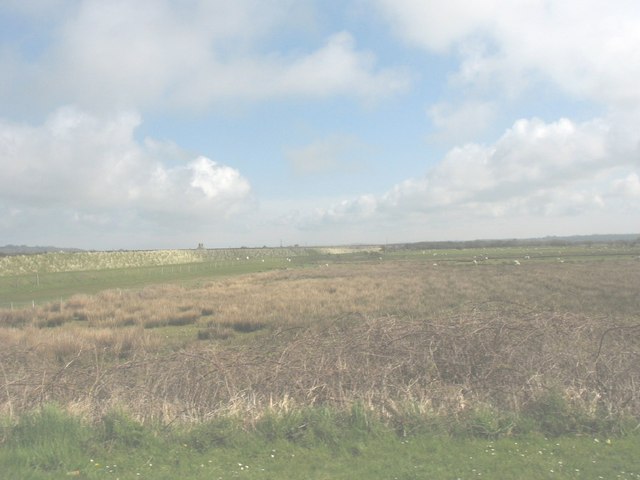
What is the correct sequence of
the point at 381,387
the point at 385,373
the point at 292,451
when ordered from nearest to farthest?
the point at 292,451 < the point at 381,387 < the point at 385,373

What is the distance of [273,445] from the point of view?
19.0 feet

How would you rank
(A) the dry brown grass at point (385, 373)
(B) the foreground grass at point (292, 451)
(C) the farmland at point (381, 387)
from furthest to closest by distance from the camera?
(A) the dry brown grass at point (385, 373), (C) the farmland at point (381, 387), (B) the foreground grass at point (292, 451)

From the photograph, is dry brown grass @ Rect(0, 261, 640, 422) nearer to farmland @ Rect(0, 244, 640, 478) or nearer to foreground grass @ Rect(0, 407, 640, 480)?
farmland @ Rect(0, 244, 640, 478)

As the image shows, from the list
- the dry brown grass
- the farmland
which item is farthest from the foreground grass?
the dry brown grass

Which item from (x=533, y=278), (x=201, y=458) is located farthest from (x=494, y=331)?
(x=533, y=278)

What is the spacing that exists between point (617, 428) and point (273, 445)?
407 cm

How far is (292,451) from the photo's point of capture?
5.62 metres

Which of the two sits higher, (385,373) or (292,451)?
(385,373)

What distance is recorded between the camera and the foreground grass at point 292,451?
4.98m

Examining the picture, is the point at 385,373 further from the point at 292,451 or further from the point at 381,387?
the point at 292,451

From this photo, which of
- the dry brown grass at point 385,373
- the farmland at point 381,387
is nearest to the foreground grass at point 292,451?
the farmland at point 381,387

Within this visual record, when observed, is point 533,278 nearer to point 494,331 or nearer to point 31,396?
point 494,331

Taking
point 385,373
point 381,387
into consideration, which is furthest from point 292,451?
point 385,373

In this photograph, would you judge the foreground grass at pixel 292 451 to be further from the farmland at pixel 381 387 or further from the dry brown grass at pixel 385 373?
the dry brown grass at pixel 385 373
